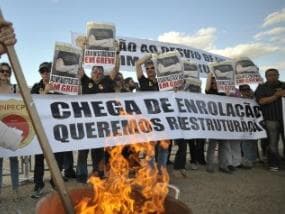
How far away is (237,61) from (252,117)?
145 cm

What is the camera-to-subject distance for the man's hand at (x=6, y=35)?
3061mm

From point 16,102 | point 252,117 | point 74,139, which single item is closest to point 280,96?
point 252,117

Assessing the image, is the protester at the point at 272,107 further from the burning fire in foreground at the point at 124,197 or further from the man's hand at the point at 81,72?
the burning fire in foreground at the point at 124,197

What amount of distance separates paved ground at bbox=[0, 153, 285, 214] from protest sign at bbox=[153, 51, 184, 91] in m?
2.00

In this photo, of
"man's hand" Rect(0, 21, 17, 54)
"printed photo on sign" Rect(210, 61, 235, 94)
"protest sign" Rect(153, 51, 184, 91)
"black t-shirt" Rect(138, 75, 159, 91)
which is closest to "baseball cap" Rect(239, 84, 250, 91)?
"printed photo on sign" Rect(210, 61, 235, 94)

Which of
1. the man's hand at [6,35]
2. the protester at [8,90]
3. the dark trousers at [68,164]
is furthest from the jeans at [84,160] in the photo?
the man's hand at [6,35]

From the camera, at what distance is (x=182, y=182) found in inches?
329

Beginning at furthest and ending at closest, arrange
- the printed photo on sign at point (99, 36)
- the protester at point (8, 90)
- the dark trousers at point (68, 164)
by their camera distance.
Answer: the dark trousers at point (68, 164) < the printed photo on sign at point (99, 36) < the protester at point (8, 90)

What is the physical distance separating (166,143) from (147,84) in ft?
4.25

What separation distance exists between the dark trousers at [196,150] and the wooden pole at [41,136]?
25.7ft

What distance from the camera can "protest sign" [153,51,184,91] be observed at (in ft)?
27.6

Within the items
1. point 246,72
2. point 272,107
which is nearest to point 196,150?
point 272,107

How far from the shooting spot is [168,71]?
8438 millimetres

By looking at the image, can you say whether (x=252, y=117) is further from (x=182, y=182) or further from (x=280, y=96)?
(x=182, y=182)
